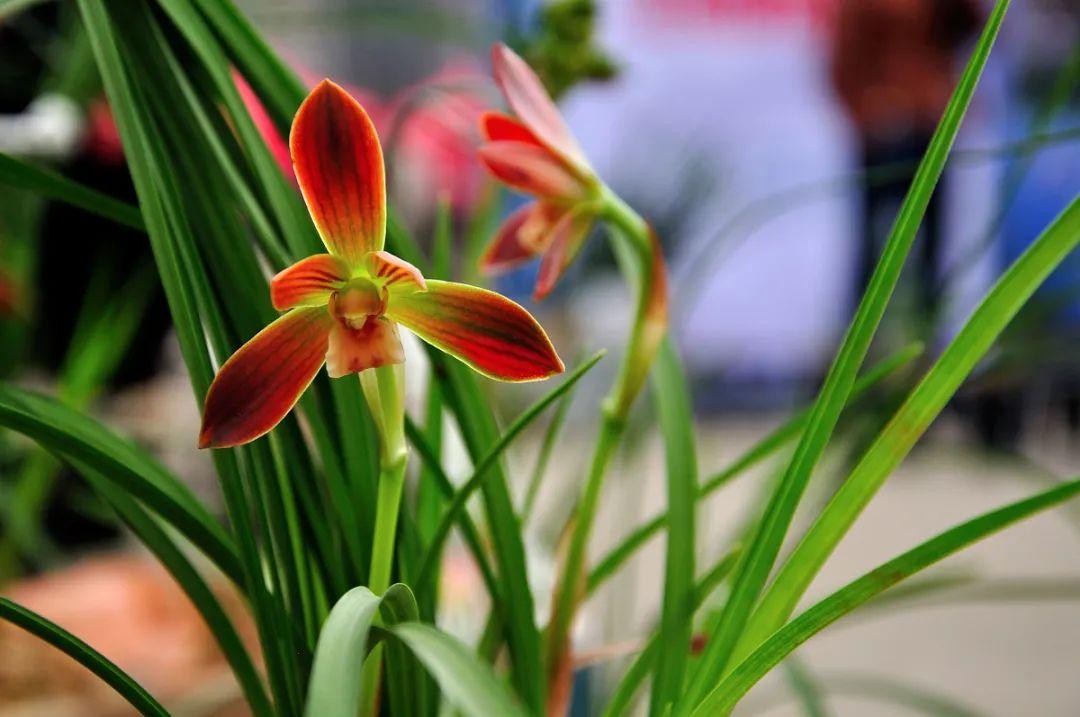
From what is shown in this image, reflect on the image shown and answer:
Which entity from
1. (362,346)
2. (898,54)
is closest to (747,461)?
(362,346)

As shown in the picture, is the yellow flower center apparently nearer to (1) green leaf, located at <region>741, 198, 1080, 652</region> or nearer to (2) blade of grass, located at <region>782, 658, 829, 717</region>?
(1) green leaf, located at <region>741, 198, 1080, 652</region>

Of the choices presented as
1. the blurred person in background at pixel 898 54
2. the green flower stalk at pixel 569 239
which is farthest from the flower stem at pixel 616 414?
the blurred person in background at pixel 898 54

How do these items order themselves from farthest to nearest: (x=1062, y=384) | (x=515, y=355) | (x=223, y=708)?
1. (x=1062, y=384)
2. (x=223, y=708)
3. (x=515, y=355)

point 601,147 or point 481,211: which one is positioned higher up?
point 601,147

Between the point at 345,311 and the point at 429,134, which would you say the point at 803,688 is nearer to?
the point at 345,311

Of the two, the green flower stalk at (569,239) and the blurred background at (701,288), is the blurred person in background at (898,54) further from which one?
the green flower stalk at (569,239)

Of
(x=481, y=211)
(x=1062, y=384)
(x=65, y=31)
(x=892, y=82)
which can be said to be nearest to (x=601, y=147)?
(x=1062, y=384)

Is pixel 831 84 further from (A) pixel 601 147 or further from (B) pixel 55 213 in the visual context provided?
(A) pixel 601 147
